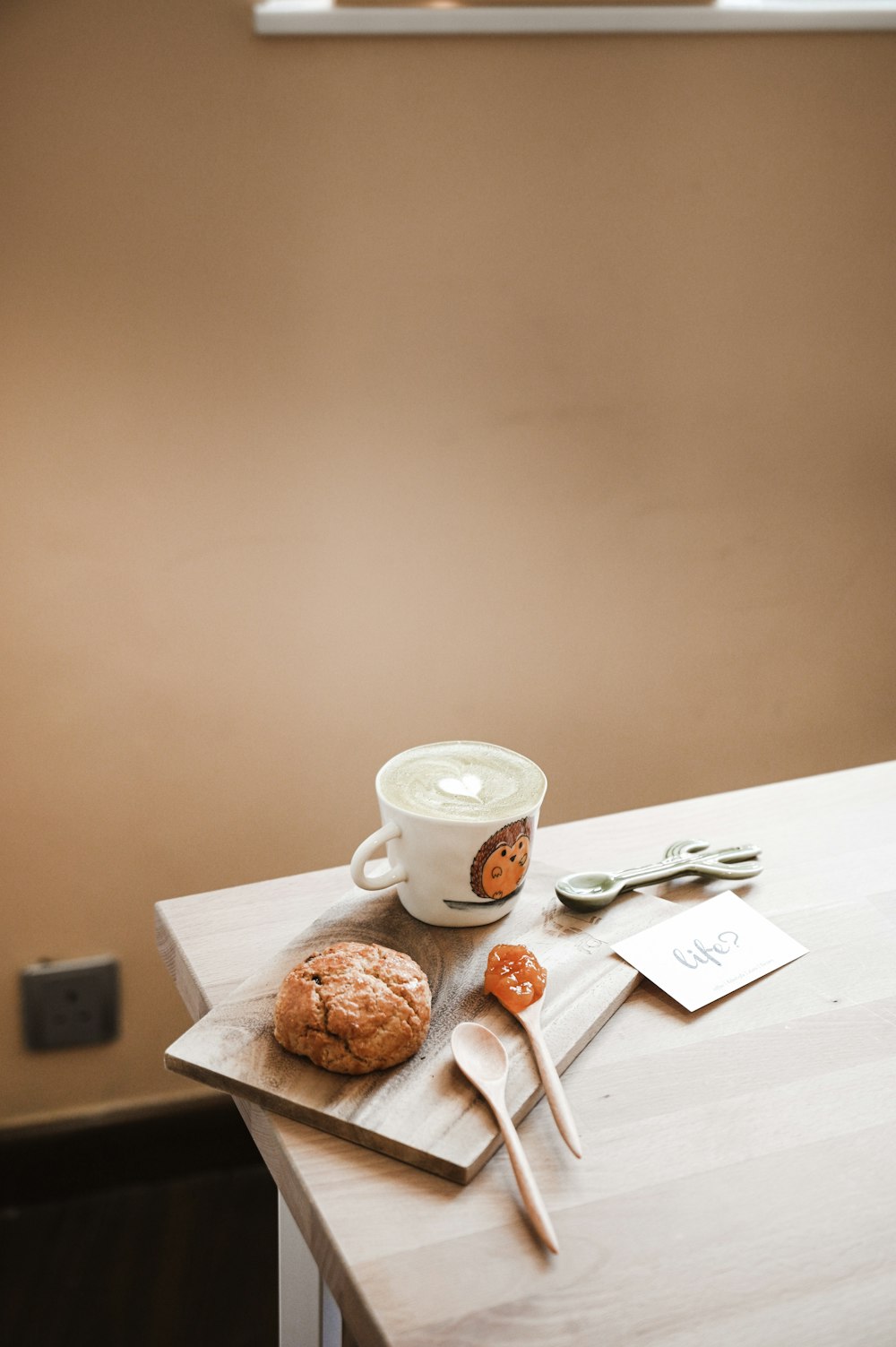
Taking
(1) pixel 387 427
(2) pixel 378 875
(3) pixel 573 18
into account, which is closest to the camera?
(2) pixel 378 875

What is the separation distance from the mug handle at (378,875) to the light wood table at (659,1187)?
8cm

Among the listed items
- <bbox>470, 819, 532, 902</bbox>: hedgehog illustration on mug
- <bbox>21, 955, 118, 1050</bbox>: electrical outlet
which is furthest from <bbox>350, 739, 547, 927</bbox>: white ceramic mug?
<bbox>21, 955, 118, 1050</bbox>: electrical outlet

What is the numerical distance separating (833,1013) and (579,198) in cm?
104

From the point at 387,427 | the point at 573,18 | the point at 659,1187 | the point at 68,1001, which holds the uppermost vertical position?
the point at 573,18

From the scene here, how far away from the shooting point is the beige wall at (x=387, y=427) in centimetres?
122

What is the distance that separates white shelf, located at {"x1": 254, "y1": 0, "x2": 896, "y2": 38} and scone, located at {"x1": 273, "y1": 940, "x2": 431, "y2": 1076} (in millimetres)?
1045

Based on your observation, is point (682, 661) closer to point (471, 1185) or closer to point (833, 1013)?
point (833, 1013)

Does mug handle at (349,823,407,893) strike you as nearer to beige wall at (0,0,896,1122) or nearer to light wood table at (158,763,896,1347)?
light wood table at (158,763,896,1347)

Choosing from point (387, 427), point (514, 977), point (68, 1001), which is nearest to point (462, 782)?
point (514, 977)

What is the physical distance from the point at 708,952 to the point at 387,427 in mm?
828

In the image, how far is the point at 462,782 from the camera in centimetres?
82

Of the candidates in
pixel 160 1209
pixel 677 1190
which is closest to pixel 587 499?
pixel 677 1190

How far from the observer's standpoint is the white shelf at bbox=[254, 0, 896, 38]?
1173 mm

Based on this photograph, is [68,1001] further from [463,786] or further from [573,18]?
[573,18]
